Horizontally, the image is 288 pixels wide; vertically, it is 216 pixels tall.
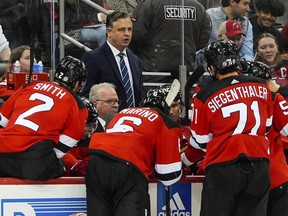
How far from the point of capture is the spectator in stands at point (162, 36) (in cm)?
785

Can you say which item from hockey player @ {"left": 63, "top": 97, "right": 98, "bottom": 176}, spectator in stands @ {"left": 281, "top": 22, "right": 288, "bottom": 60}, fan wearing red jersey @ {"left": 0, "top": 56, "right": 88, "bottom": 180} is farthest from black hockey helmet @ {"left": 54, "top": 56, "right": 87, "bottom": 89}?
spectator in stands @ {"left": 281, "top": 22, "right": 288, "bottom": 60}

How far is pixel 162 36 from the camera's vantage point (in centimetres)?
788

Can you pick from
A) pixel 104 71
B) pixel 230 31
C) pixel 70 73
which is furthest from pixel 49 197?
pixel 230 31

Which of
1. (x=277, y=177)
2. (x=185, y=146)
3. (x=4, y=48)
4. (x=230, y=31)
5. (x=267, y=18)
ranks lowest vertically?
(x=277, y=177)

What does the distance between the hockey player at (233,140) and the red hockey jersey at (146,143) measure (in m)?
0.20

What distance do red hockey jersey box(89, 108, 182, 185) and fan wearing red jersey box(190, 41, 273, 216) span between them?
0.20m

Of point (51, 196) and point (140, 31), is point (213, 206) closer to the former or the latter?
point (51, 196)

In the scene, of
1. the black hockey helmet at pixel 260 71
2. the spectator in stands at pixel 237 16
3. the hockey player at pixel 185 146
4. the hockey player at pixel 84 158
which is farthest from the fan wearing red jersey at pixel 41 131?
the spectator in stands at pixel 237 16

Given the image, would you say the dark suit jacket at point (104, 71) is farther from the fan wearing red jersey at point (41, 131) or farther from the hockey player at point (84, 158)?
the fan wearing red jersey at point (41, 131)

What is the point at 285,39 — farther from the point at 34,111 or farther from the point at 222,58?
the point at 34,111

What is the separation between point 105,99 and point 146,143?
131 cm

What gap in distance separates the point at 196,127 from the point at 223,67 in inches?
17.2

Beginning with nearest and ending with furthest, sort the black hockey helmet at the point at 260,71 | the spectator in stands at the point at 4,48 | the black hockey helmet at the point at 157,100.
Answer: the black hockey helmet at the point at 157,100
the black hockey helmet at the point at 260,71
the spectator in stands at the point at 4,48

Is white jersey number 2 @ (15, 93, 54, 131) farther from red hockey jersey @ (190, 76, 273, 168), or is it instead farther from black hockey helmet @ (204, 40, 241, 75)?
black hockey helmet @ (204, 40, 241, 75)
